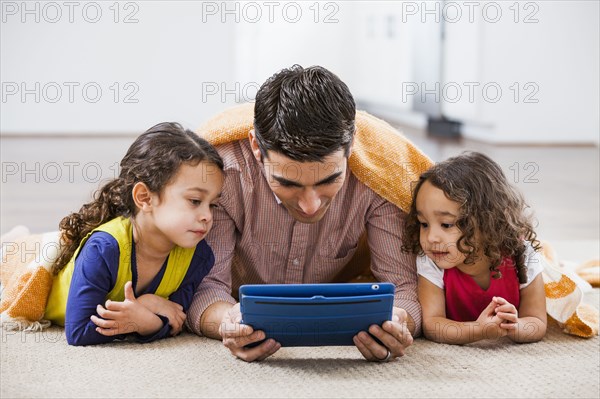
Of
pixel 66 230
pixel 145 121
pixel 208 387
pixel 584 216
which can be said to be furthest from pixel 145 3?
pixel 208 387

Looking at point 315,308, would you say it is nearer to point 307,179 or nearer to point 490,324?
point 307,179

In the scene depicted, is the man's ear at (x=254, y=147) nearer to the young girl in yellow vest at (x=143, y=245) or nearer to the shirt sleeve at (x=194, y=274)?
the young girl in yellow vest at (x=143, y=245)

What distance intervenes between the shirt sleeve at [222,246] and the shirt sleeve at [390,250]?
0.23m

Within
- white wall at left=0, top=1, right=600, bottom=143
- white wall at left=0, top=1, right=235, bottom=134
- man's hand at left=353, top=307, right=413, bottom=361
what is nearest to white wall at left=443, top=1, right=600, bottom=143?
white wall at left=0, top=1, right=600, bottom=143

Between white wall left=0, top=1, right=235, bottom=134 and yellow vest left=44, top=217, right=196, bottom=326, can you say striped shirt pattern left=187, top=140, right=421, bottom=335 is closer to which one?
yellow vest left=44, top=217, right=196, bottom=326

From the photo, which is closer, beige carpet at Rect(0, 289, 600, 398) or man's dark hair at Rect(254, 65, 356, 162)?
beige carpet at Rect(0, 289, 600, 398)

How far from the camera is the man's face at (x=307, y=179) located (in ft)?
4.03

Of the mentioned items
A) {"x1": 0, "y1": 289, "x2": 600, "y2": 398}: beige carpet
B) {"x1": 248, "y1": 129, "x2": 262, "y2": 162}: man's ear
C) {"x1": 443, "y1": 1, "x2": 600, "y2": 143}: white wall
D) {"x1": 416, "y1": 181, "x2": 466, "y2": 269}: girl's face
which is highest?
{"x1": 443, "y1": 1, "x2": 600, "y2": 143}: white wall

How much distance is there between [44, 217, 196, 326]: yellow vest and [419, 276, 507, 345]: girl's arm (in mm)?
377

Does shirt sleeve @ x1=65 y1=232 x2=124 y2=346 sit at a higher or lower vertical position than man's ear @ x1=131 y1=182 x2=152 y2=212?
lower

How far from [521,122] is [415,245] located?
253 centimetres

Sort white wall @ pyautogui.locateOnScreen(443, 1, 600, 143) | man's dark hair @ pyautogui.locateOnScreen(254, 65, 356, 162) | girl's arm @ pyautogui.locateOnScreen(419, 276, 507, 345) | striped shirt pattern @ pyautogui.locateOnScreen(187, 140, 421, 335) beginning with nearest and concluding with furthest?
man's dark hair @ pyautogui.locateOnScreen(254, 65, 356, 162), girl's arm @ pyautogui.locateOnScreen(419, 276, 507, 345), striped shirt pattern @ pyautogui.locateOnScreen(187, 140, 421, 335), white wall @ pyautogui.locateOnScreen(443, 1, 600, 143)

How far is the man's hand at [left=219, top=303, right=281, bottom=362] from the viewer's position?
3.95 feet

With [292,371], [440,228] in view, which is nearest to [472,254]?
[440,228]
